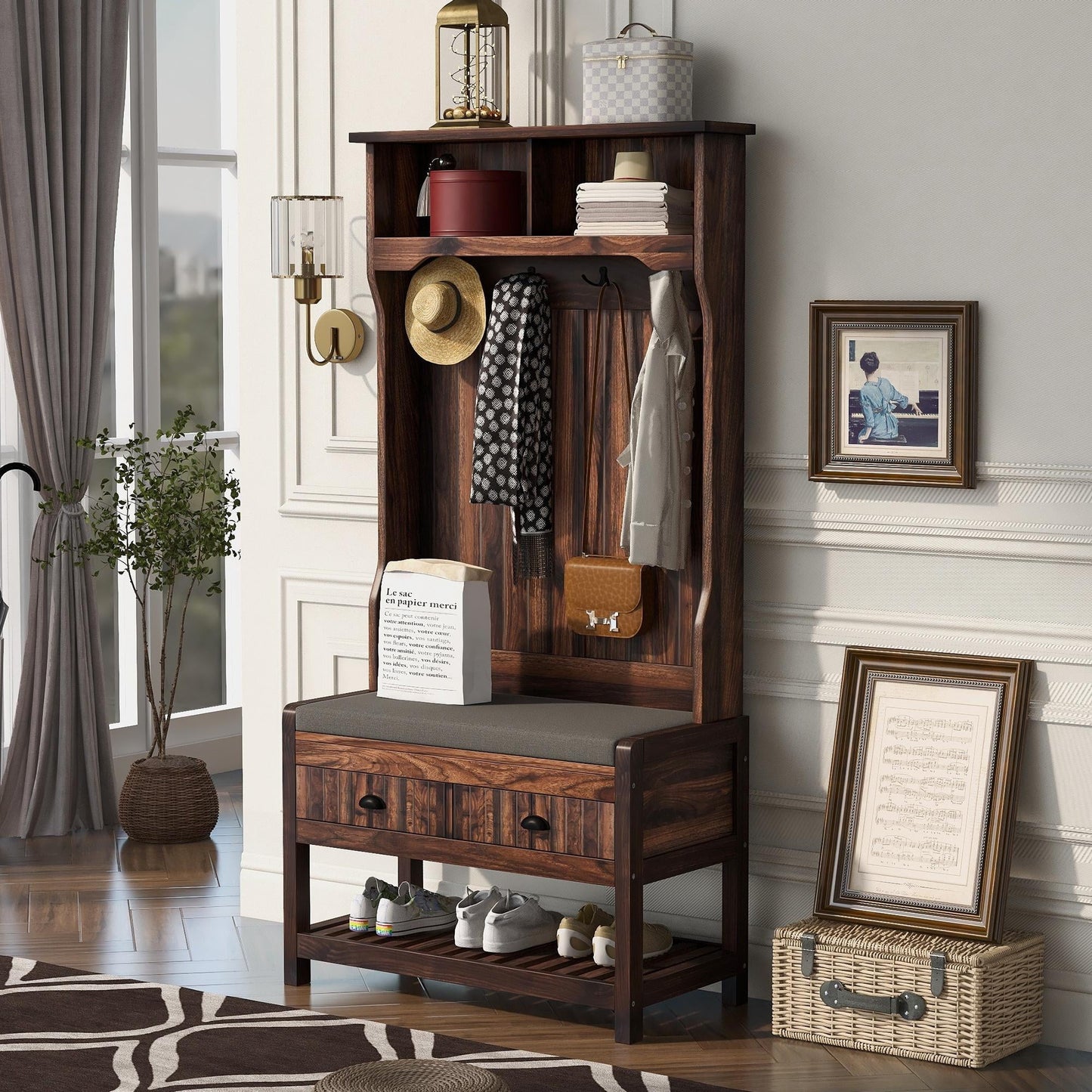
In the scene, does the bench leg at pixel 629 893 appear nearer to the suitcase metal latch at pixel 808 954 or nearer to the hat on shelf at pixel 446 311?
the suitcase metal latch at pixel 808 954

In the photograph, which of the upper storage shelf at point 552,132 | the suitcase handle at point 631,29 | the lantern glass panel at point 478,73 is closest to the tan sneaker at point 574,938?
the upper storage shelf at point 552,132

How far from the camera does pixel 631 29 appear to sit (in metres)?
4.12

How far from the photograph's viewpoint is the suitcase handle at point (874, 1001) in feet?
12.0

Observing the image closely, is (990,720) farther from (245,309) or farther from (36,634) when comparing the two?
(36,634)

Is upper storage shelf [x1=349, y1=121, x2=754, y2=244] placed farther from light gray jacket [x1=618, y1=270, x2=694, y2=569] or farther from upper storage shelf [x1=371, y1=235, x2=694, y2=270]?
light gray jacket [x1=618, y1=270, x2=694, y2=569]

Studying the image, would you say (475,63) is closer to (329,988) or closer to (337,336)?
(337,336)

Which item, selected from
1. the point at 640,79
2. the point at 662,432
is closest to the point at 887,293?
the point at 662,432

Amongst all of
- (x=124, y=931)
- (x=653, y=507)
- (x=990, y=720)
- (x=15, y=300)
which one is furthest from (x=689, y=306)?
(x=15, y=300)

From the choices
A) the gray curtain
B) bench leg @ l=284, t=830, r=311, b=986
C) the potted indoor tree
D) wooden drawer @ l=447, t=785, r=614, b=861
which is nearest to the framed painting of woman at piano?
wooden drawer @ l=447, t=785, r=614, b=861

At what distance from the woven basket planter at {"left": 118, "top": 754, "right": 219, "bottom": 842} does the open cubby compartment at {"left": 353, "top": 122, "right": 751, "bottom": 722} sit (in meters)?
1.41

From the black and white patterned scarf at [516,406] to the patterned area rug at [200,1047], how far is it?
118cm

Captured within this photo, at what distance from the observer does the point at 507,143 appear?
167 inches

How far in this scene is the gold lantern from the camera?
13.5ft

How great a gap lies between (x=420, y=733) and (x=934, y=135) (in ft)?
5.43
